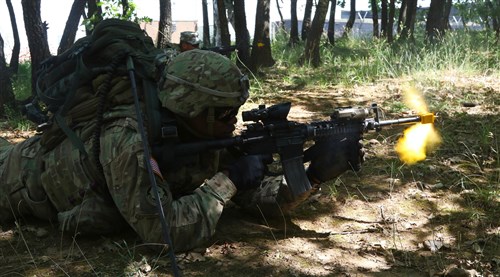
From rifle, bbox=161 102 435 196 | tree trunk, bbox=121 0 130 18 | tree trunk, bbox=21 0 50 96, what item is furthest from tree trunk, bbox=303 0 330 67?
rifle, bbox=161 102 435 196

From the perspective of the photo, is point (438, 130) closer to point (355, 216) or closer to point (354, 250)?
point (355, 216)

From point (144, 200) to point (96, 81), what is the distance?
30.8 inches

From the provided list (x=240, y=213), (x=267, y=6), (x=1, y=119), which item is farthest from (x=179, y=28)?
(x=240, y=213)

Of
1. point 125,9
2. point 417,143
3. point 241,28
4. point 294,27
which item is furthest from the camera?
point 294,27

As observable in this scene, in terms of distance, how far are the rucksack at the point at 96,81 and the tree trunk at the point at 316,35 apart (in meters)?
5.54

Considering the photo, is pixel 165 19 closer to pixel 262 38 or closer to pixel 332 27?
pixel 262 38

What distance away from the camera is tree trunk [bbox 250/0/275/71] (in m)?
9.03

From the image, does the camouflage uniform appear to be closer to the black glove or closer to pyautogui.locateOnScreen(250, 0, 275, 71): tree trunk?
the black glove

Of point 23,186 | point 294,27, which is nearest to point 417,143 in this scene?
point 23,186

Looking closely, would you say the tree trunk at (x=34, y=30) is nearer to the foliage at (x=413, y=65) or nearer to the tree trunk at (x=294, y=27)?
the foliage at (x=413, y=65)

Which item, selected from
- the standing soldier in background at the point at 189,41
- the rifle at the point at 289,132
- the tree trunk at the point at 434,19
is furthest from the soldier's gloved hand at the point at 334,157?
the tree trunk at the point at 434,19

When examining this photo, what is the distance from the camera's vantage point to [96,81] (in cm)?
278

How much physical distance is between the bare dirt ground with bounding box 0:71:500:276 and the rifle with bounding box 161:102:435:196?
0.41 m

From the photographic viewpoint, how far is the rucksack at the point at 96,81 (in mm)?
2723
